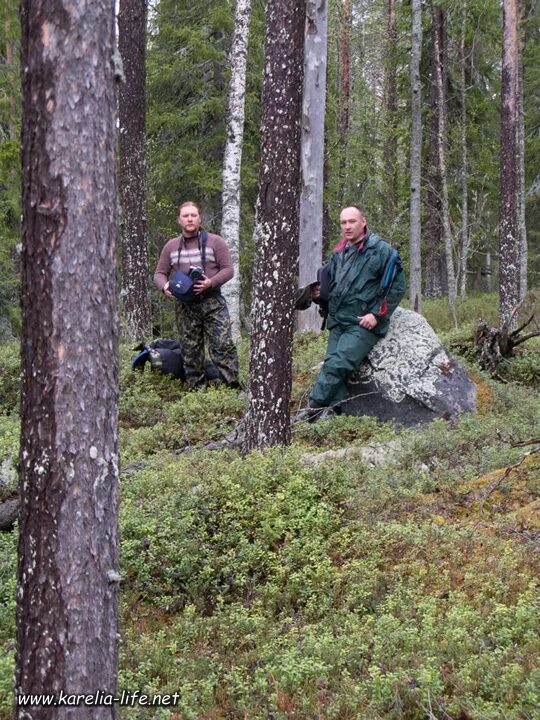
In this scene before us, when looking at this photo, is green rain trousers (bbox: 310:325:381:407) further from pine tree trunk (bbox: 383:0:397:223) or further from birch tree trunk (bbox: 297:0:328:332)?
pine tree trunk (bbox: 383:0:397:223)

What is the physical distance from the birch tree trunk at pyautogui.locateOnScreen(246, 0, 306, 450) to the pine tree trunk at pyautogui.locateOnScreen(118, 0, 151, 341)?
698cm

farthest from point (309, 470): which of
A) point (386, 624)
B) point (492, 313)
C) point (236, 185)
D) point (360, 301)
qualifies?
point (492, 313)

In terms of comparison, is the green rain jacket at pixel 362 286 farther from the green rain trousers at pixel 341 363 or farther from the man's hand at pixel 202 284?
the man's hand at pixel 202 284

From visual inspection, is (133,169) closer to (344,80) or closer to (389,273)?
(389,273)

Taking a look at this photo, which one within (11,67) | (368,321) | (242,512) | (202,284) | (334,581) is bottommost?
(334,581)

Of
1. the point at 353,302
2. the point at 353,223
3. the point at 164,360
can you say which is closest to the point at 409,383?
the point at 353,302

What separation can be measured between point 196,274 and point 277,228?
9.36 ft

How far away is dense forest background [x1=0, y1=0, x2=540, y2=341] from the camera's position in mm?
17562

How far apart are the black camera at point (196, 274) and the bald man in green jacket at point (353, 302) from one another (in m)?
1.64

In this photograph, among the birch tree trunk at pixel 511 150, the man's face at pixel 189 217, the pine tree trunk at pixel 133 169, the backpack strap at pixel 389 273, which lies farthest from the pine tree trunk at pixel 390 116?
the backpack strap at pixel 389 273

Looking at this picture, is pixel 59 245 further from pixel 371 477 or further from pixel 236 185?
pixel 236 185

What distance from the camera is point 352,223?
8.70 metres

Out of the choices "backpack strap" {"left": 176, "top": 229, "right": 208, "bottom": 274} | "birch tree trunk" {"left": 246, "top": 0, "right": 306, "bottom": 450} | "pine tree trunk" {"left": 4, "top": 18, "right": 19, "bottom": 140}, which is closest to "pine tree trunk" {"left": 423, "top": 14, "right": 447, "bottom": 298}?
"pine tree trunk" {"left": 4, "top": 18, "right": 19, "bottom": 140}

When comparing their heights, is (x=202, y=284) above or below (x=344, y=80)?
below
